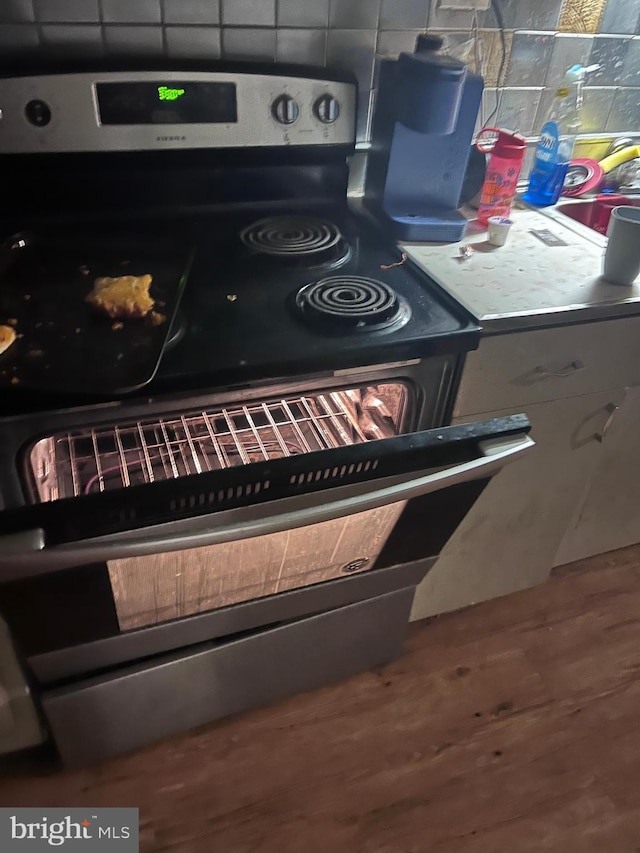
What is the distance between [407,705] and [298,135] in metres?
1.19

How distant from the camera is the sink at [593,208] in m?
1.59

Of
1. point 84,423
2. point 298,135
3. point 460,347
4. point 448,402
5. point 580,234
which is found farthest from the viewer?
point 580,234

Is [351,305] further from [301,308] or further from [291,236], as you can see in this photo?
[291,236]

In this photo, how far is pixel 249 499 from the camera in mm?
846

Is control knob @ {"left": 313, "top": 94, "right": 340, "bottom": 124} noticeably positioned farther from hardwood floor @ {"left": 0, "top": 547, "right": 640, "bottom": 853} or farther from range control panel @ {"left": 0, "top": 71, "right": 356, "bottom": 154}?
hardwood floor @ {"left": 0, "top": 547, "right": 640, "bottom": 853}

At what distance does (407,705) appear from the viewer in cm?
146

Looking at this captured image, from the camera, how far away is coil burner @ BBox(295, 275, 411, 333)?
999 millimetres

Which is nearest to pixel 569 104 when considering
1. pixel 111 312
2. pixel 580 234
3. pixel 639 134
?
pixel 639 134

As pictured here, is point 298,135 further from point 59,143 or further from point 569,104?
point 569,104

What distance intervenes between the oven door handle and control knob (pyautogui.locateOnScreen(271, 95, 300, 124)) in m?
0.74

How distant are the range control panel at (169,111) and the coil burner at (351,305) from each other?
359 millimetres

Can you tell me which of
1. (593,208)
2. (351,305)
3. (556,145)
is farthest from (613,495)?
(351,305)

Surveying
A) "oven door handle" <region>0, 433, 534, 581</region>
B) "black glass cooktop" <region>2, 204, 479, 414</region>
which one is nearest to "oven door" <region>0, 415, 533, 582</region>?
"oven door handle" <region>0, 433, 534, 581</region>

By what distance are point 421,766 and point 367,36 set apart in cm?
144
